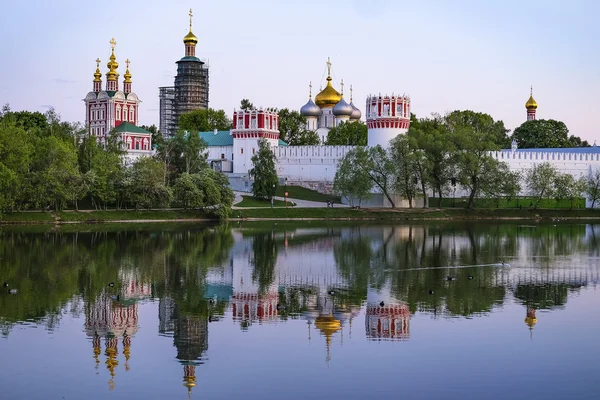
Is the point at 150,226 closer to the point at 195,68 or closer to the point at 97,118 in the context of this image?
the point at 97,118

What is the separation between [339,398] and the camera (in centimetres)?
1268

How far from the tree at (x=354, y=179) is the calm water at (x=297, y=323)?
22.6 metres

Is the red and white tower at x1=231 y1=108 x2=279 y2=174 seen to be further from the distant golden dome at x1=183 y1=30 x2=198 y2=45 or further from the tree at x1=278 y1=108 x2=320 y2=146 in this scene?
the distant golden dome at x1=183 y1=30 x2=198 y2=45

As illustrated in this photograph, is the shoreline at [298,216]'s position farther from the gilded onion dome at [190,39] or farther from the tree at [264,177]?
the gilded onion dome at [190,39]

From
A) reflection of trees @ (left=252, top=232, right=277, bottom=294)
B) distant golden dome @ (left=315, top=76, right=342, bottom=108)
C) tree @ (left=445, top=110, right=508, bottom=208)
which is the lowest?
reflection of trees @ (left=252, top=232, right=277, bottom=294)

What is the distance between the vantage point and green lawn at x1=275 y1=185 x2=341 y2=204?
63844mm

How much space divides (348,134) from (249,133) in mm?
9688

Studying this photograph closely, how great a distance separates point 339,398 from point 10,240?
26173 mm

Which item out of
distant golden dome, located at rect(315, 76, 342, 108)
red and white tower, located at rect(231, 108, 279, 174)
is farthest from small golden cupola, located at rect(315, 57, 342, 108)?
red and white tower, located at rect(231, 108, 279, 174)

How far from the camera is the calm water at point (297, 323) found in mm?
13461

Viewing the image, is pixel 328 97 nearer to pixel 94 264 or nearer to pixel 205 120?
pixel 205 120

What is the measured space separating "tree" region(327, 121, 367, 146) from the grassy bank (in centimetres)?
1967

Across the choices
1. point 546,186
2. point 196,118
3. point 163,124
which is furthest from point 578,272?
point 163,124

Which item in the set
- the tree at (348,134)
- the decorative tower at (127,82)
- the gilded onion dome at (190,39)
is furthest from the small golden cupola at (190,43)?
the tree at (348,134)
